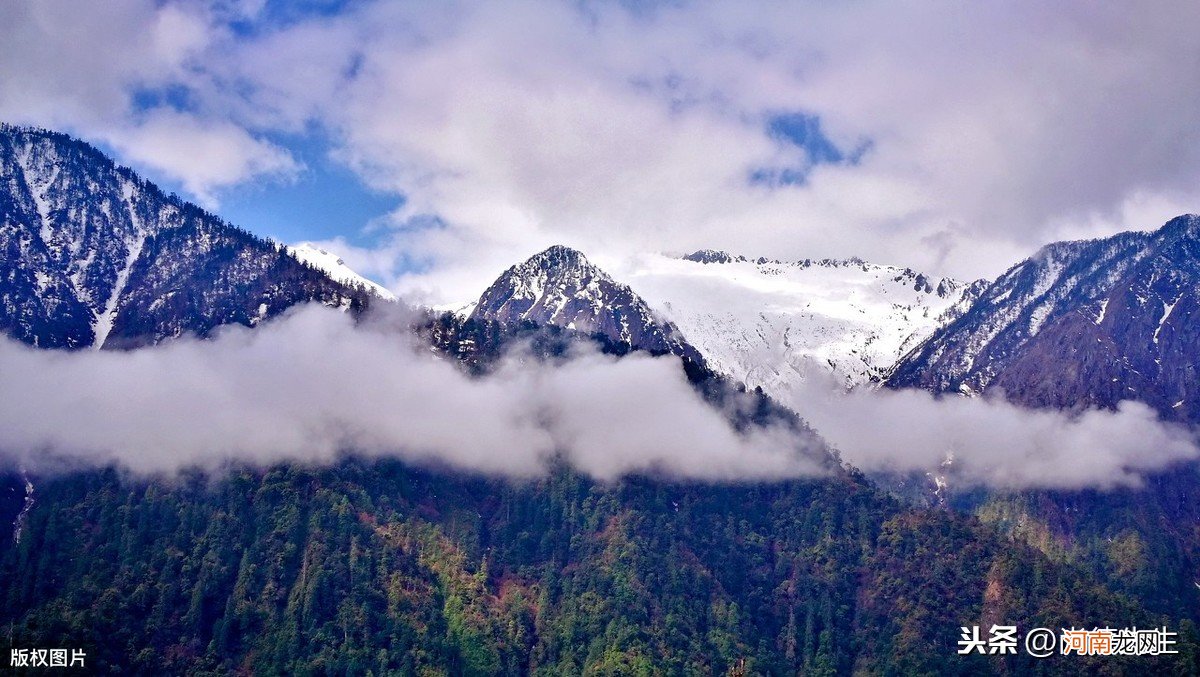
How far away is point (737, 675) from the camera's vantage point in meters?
140
